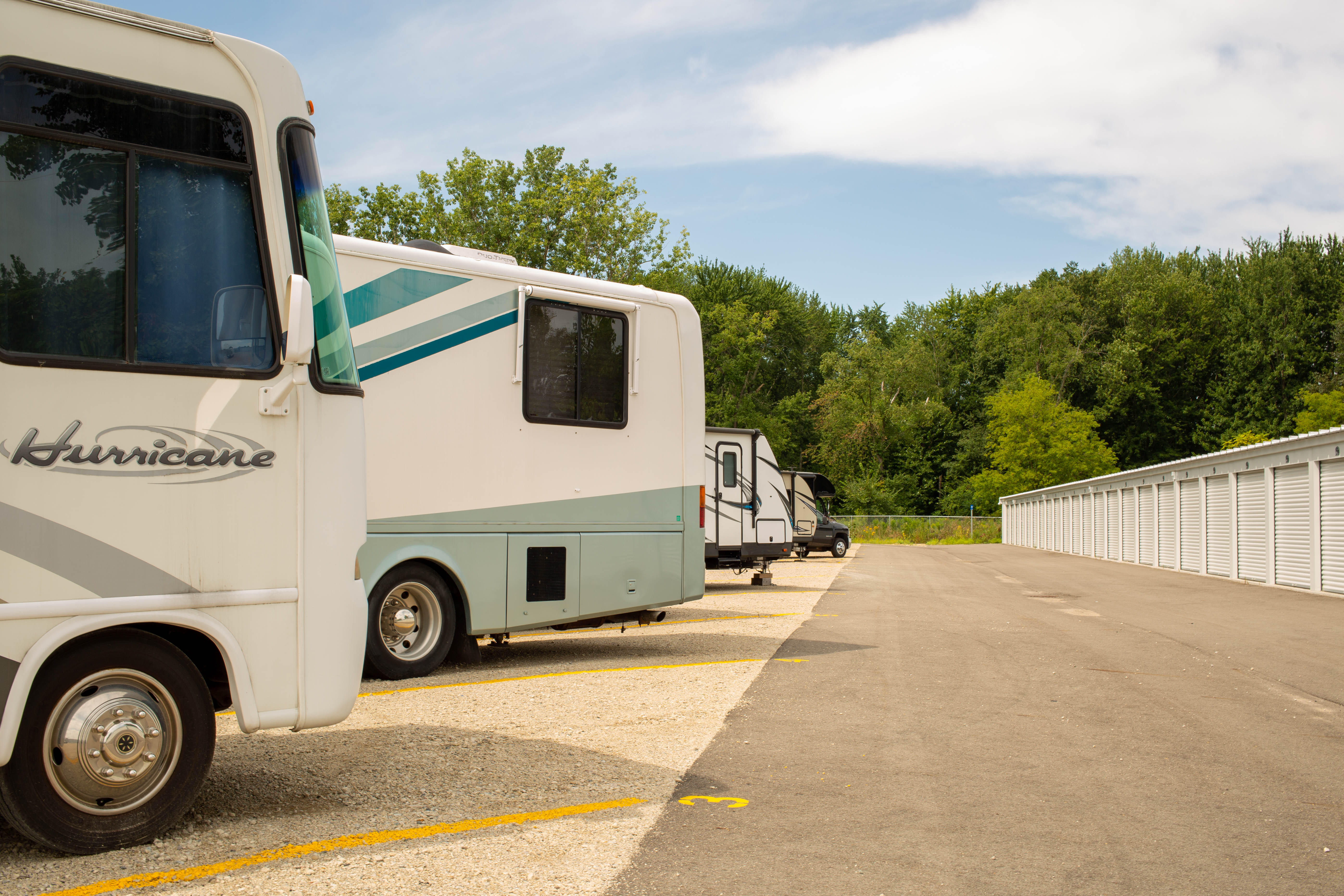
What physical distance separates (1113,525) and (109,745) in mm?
36145

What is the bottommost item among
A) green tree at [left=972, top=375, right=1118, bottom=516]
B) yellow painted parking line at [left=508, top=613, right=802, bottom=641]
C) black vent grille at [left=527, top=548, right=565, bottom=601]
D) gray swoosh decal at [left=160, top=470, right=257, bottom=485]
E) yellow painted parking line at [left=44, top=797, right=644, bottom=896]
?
yellow painted parking line at [left=508, top=613, right=802, bottom=641]

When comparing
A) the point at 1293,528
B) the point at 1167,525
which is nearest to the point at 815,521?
the point at 1167,525

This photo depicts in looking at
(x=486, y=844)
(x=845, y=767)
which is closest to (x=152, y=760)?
(x=486, y=844)

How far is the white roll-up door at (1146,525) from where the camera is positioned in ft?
103

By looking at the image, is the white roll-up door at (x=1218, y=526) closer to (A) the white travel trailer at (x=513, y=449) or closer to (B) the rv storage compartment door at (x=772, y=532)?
(B) the rv storage compartment door at (x=772, y=532)

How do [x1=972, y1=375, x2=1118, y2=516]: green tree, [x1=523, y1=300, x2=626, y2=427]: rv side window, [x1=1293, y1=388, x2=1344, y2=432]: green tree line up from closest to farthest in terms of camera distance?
[x1=523, y1=300, x2=626, y2=427]: rv side window
[x1=1293, y1=388, x2=1344, y2=432]: green tree
[x1=972, y1=375, x2=1118, y2=516]: green tree

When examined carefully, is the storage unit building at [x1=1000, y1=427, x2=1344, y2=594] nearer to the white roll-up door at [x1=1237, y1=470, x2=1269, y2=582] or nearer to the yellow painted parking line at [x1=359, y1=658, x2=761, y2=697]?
the white roll-up door at [x1=1237, y1=470, x2=1269, y2=582]

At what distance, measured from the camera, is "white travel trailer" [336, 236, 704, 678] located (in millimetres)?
8836

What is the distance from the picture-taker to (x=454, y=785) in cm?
545

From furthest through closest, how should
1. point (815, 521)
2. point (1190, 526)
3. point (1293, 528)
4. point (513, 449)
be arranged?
point (815, 521)
point (1190, 526)
point (1293, 528)
point (513, 449)

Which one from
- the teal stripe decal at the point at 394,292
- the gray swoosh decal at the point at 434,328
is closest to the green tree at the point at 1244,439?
the gray swoosh decal at the point at 434,328

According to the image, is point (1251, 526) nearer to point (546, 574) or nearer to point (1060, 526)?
point (546, 574)

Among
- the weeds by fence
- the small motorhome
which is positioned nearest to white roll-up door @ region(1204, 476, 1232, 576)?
the small motorhome

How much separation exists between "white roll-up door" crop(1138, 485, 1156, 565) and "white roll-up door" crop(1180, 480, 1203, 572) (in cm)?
282
